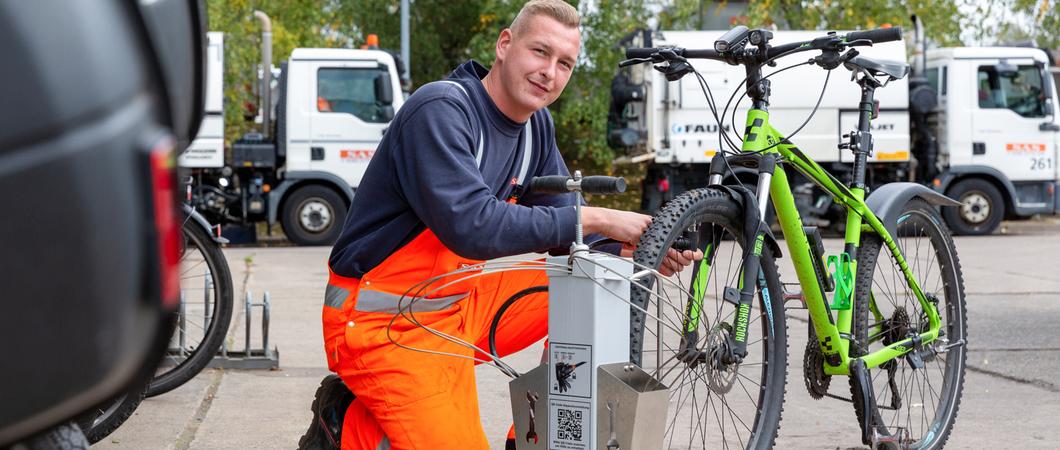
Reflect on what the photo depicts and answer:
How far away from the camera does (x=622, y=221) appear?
134 inches

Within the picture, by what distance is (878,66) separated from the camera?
4.00m

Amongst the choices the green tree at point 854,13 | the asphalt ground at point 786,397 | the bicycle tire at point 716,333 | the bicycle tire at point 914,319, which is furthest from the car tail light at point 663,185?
the bicycle tire at point 716,333

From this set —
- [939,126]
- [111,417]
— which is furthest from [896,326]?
[939,126]

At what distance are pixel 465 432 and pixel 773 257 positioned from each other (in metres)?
0.95

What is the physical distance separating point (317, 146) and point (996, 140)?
9071mm

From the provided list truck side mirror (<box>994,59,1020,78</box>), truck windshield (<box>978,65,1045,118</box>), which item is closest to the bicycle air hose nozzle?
truck windshield (<box>978,65,1045,118</box>)

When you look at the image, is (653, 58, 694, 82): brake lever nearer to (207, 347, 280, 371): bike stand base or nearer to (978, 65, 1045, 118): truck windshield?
(207, 347, 280, 371): bike stand base

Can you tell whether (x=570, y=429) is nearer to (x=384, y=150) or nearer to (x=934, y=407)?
(x=384, y=150)

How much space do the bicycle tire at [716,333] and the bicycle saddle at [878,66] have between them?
639 millimetres

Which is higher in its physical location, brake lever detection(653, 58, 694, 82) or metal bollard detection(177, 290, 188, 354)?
brake lever detection(653, 58, 694, 82)

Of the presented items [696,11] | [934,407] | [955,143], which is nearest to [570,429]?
[934,407]

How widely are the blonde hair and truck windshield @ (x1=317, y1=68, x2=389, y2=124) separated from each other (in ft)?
44.7

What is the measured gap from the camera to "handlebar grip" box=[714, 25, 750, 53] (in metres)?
3.63

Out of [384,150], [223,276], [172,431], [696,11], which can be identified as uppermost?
[696,11]
